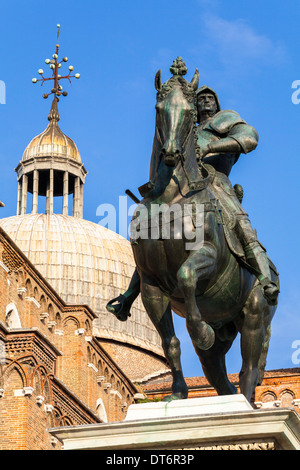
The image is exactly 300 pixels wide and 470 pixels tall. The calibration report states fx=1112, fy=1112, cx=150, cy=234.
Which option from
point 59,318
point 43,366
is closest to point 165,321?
point 43,366

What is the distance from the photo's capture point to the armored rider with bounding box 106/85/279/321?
9953 mm

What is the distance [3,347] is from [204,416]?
2105 centimetres

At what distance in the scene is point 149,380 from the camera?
177 feet

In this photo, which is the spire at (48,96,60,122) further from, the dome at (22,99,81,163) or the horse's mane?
the horse's mane

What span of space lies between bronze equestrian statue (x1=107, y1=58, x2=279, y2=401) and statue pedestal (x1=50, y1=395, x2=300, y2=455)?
0.69m

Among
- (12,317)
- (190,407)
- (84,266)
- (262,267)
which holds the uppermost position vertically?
(84,266)

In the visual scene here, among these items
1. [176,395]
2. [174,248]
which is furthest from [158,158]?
[176,395]

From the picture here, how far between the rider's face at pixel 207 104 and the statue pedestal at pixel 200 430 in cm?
339

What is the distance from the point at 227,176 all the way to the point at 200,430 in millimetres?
3109

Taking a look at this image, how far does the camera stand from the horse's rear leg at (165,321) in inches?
376

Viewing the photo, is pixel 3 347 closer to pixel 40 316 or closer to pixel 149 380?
pixel 40 316

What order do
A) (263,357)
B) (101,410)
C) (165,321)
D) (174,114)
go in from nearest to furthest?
(174,114) → (165,321) → (263,357) → (101,410)

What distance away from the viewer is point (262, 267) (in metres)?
10.0

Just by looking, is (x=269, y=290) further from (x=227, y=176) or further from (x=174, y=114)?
(x=174, y=114)
